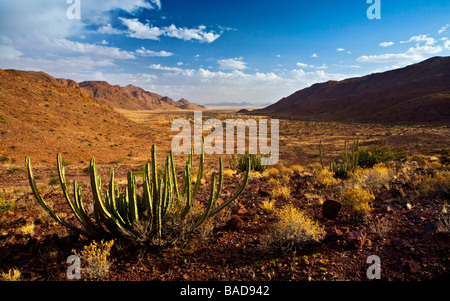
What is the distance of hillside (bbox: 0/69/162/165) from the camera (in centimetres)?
1883

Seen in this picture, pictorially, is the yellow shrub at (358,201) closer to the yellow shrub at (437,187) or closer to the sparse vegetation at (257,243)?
the sparse vegetation at (257,243)

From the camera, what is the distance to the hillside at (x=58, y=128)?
61.8 feet

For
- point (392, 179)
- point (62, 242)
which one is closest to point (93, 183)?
point (62, 242)

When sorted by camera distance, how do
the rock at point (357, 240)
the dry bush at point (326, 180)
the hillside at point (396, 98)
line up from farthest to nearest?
the hillside at point (396, 98) < the dry bush at point (326, 180) < the rock at point (357, 240)

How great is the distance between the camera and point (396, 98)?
6266 cm

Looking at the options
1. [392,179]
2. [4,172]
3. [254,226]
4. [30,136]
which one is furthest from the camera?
[30,136]

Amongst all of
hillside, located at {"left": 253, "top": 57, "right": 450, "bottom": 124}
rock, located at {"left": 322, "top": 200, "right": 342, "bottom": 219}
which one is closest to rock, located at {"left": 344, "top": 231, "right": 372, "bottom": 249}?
rock, located at {"left": 322, "top": 200, "right": 342, "bottom": 219}

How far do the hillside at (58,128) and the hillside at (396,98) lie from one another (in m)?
51.0

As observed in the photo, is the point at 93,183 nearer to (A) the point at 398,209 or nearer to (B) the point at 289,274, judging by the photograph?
(B) the point at 289,274

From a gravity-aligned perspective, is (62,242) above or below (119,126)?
below

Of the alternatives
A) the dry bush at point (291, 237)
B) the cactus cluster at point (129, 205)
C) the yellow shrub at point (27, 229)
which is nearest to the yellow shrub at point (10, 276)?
the cactus cluster at point (129, 205)

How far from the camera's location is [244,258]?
3.32m

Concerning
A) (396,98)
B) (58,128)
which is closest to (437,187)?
(58,128)
